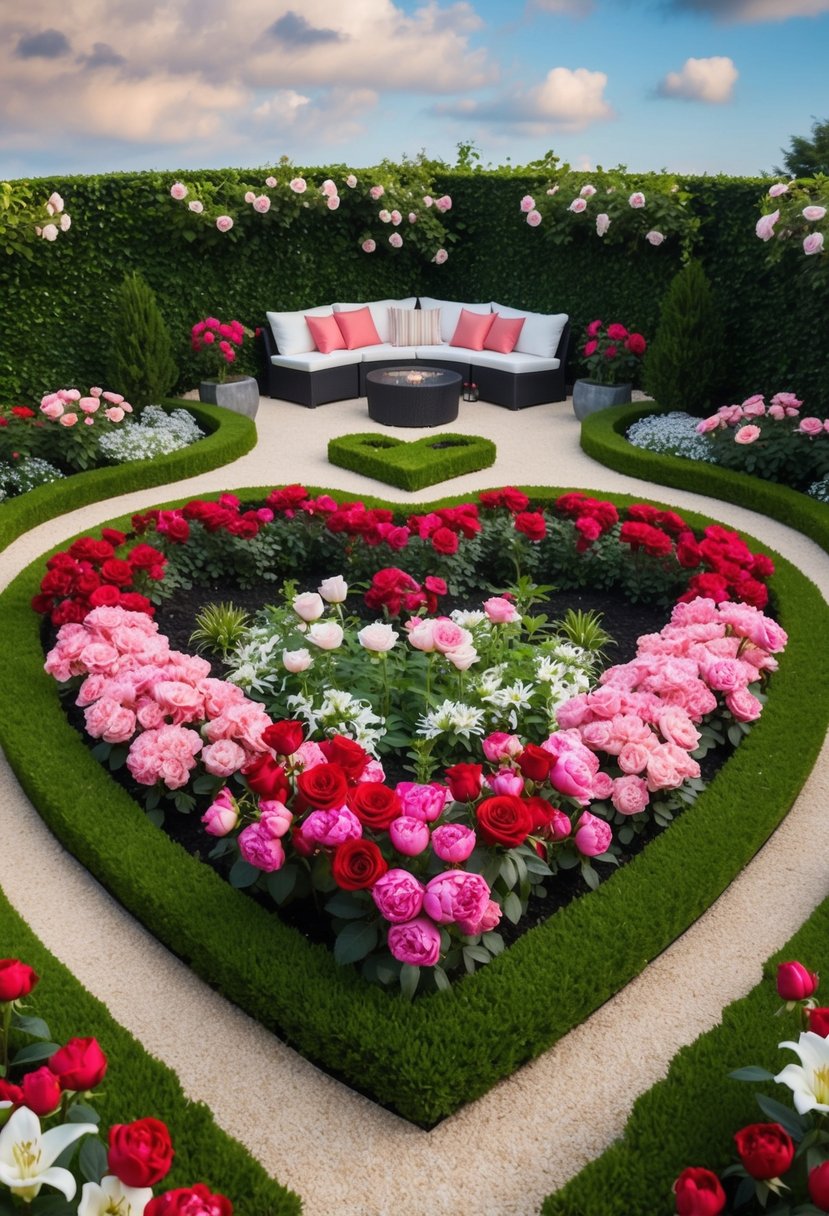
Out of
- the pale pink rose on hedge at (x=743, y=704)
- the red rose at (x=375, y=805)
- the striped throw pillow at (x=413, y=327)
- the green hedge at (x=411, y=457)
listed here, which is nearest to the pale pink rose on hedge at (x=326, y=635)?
the red rose at (x=375, y=805)

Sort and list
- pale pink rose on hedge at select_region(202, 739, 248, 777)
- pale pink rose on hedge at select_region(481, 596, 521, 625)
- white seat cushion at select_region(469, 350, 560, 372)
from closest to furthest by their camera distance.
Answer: pale pink rose on hedge at select_region(202, 739, 248, 777)
pale pink rose on hedge at select_region(481, 596, 521, 625)
white seat cushion at select_region(469, 350, 560, 372)

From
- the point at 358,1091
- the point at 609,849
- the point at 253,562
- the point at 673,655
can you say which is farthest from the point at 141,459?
the point at 358,1091

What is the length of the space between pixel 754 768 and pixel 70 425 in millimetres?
7396

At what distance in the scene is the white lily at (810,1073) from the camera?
239 centimetres

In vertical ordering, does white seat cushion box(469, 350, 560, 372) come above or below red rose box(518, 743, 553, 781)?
below

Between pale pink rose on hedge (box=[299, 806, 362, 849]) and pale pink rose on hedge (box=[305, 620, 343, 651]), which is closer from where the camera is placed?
pale pink rose on hedge (box=[299, 806, 362, 849])

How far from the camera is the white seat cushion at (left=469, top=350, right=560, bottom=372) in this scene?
12766mm

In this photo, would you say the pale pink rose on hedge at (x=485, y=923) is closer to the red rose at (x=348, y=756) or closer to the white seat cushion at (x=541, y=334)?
the red rose at (x=348, y=756)

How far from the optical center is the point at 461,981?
3463 millimetres

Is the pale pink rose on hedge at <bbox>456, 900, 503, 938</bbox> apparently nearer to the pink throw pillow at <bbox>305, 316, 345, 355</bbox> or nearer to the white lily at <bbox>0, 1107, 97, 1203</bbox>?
the white lily at <bbox>0, 1107, 97, 1203</bbox>

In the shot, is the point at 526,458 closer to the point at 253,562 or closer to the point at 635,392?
the point at 635,392

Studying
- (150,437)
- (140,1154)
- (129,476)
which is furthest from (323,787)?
(150,437)

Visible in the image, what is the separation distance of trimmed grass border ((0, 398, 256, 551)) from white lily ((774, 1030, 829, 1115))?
7228 mm

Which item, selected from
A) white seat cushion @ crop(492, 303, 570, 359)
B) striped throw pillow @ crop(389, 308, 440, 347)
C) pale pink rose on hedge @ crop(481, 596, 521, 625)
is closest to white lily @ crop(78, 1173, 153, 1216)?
pale pink rose on hedge @ crop(481, 596, 521, 625)
